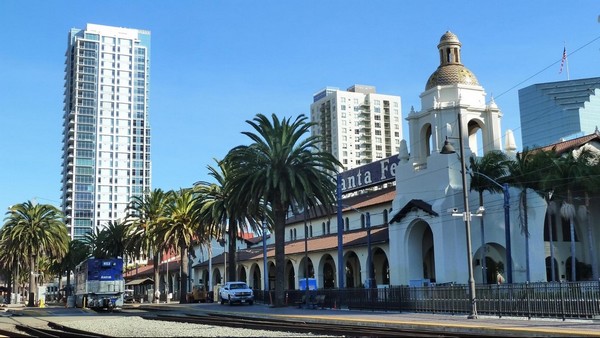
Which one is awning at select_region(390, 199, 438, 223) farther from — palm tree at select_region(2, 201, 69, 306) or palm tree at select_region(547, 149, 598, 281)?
palm tree at select_region(2, 201, 69, 306)

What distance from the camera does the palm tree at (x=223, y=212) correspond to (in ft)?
169

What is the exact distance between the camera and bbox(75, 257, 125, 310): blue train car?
1988 inches

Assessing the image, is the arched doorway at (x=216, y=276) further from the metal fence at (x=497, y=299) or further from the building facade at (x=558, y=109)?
the building facade at (x=558, y=109)

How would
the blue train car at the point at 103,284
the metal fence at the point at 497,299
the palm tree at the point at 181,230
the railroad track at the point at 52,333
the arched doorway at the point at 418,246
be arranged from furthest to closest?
the palm tree at the point at 181,230 → the arched doorway at the point at 418,246 → the blue train car at the point at 103,284 → the metal fence at the point at 497,299 → the railroad track at the point at 52,333

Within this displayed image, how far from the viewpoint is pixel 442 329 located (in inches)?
954

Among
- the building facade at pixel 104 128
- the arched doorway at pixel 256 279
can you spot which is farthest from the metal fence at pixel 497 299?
the building facade at pixel 104 128

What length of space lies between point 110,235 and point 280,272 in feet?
151

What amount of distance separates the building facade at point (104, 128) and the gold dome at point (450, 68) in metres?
139

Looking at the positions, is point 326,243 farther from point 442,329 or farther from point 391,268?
point 442,329

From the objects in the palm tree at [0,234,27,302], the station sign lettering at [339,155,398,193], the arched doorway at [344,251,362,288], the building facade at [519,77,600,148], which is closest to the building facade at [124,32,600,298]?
the station sign lettering at [339,155,398,193]

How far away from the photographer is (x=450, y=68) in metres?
58.3

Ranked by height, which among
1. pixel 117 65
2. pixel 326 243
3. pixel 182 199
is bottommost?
pixel 326 243

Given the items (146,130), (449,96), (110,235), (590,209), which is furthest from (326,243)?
(146,130)

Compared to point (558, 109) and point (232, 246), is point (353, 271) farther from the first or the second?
point (558, 109)
